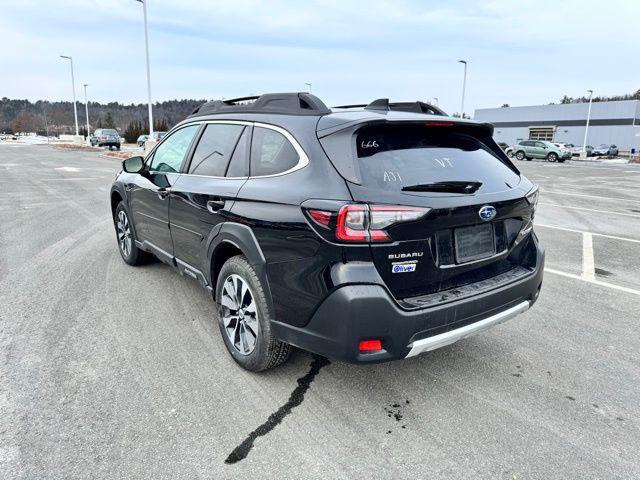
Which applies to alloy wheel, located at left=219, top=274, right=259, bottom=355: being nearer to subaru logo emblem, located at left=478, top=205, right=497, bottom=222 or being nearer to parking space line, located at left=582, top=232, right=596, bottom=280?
subaru logo emblem, located at left=478, top=205, right=497, bottom=222

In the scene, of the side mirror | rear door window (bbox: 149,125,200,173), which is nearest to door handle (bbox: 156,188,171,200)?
rear door window (bbox: 149,125,200,173)

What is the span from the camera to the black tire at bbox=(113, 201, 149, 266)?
209 inches

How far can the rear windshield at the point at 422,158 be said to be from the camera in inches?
103

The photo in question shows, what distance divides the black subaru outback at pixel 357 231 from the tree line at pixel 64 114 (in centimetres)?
12313

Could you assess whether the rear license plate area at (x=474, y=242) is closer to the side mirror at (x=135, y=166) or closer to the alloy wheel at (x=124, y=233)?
the side mirror at (x=135, y=166)

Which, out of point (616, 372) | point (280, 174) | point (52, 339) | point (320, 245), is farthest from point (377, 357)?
point (52, 339)

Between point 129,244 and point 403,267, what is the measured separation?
3.98m

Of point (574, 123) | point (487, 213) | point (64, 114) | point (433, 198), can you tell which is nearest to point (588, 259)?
point (487, 213)

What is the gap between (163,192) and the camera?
418 cm

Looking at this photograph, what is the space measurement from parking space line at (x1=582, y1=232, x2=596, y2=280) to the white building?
57.9 m

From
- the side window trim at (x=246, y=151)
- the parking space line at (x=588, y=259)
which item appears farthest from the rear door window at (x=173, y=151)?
the parking space line at (x=588, y=259)

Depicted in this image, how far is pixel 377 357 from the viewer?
2494mm

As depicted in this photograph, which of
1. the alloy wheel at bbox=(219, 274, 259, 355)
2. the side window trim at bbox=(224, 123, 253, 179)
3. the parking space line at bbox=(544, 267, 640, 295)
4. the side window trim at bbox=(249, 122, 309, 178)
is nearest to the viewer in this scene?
the side window trim at bbox=(249, 122, 309, 178)

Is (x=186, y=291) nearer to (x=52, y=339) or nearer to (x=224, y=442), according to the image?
(x=52, y=339)
